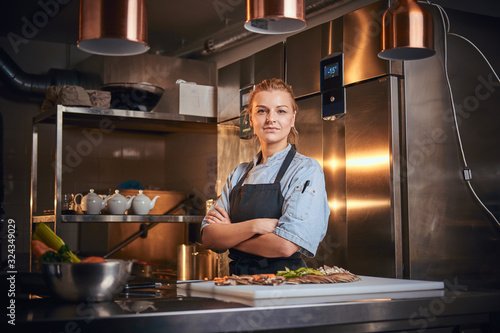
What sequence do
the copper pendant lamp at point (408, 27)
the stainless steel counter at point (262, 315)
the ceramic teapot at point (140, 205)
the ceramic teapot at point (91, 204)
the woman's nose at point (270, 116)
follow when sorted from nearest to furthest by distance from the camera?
the stainless steel counter at point (262, 315)
the copper pendant lamp at point (408, 27)
the woman's nose at point (270, 116)
the ceramic teapot at point (91, 204)
the ceramic teapot at point (140, 205)

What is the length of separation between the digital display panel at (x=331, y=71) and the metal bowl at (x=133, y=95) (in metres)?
1.35

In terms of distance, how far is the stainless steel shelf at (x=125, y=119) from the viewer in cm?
359

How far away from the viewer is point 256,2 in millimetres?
1601

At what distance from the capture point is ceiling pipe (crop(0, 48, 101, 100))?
5031 millimetres

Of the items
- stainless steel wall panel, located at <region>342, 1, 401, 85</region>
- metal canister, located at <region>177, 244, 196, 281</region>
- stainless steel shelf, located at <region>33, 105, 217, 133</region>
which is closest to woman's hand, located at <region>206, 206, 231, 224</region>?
stainless steel wall panel, located at <region>342, 1, 401, 85</region>

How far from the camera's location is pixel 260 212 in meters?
2.32

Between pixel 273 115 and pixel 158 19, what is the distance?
2.58 m

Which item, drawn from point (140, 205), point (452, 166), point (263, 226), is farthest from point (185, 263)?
point (452, 166)

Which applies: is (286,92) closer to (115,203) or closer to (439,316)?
(439,316)

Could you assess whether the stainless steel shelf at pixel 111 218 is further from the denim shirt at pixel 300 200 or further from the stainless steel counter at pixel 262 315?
the stainless steel counter at pixel 262 315

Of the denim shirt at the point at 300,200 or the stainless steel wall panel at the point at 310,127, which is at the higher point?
the stainless steel wall panel at the point at 310,127

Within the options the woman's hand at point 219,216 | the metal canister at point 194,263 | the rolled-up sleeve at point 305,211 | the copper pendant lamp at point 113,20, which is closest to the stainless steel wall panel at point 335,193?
the rolled-up sleeve at point 305,211

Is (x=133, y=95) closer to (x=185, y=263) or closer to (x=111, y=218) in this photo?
(x=111, y=218)

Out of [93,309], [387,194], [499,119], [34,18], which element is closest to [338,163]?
[387,194]
